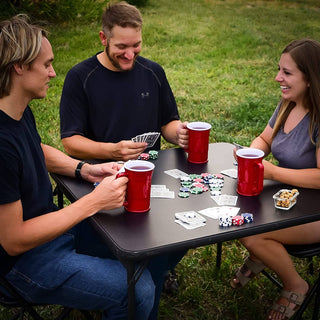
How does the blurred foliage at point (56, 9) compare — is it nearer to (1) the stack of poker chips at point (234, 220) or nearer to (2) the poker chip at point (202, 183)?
(2) the poker chip at point (202, 183)

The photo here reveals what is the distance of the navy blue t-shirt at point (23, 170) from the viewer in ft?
5.90

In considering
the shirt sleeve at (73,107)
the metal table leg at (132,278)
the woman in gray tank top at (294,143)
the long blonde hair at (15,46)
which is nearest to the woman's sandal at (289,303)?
the woman in gray tank top at (294,143)

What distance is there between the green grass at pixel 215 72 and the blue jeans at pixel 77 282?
3.08ft

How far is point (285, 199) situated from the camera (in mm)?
2006

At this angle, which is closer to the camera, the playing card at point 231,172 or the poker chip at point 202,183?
the poker chip at point 202,183

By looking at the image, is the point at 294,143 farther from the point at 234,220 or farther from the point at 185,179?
the point at 234,220

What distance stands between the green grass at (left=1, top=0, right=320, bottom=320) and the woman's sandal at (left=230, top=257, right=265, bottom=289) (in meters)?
0.08

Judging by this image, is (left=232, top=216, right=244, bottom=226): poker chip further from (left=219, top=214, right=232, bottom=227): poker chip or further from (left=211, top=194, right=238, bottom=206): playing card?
(left=211, top=194, right=238, bottom=206): playing card

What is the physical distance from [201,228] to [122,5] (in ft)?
5.45

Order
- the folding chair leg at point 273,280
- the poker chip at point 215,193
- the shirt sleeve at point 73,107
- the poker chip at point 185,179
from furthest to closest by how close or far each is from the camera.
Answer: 1. the folding chair leg at point 273,280
2. the shirt sleeve at point 73,107
3. the poker chip at point 185,179
4. the poker chip at point 215,193

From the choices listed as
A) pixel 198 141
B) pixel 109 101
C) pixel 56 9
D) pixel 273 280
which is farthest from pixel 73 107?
pixel 56 9

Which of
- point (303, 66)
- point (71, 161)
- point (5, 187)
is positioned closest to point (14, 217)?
point (5, 187)

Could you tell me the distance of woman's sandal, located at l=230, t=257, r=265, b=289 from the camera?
9.23 feet

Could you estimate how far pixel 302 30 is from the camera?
11758 mm
